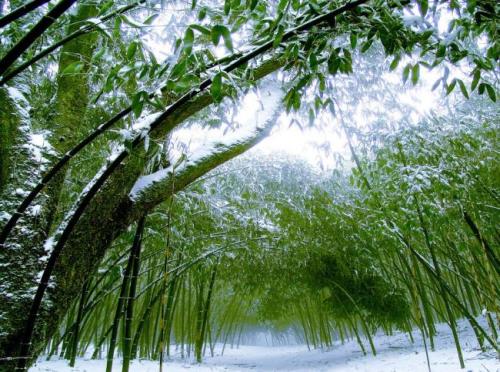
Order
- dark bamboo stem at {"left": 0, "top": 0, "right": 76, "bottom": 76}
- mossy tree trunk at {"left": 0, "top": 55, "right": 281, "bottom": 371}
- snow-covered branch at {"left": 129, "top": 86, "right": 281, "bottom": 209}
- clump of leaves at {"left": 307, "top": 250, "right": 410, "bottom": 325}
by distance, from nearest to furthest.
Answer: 1. dark bamboo stem at {"left": 0, "top": 0, "right": 76, "bottom": 76}
2. mossy tree trunk at {"left": 0, "top": 55, "right": 281, "bottom": 371}
3. snow-covered branch at {"left": 129, "top": 86, "right": 281, "bottom": 209}
4. clump of leaves at {"left": 307, "top": 250, "right": 410, "bottom": 325}

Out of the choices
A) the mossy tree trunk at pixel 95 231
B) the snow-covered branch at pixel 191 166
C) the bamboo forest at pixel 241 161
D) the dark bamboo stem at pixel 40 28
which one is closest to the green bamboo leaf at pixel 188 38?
the bamboo forest at pixel 241 161

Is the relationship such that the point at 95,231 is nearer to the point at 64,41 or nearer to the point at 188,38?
the point at 64,41

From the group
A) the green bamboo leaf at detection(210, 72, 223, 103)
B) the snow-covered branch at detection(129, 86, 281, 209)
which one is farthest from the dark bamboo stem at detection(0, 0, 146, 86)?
the snow-covered branch at detection(129, 86, 281, 209)

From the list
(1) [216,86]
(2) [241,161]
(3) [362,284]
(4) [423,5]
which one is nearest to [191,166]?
(1) [216,86]

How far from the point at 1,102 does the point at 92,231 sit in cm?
62

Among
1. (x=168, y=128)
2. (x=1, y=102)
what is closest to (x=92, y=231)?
(x=168, y=128)

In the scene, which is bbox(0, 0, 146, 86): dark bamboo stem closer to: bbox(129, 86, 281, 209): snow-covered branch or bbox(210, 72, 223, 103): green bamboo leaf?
bbox(210, 72, 223, 103): green bamboo leaf

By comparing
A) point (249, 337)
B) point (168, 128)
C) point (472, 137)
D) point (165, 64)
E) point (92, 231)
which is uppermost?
point (472, 137)

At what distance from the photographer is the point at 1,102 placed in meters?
1.32

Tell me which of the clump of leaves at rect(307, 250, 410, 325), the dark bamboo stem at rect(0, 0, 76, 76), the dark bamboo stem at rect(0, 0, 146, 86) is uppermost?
the dark bamboo stem at rect(0, 0, 146, 86)

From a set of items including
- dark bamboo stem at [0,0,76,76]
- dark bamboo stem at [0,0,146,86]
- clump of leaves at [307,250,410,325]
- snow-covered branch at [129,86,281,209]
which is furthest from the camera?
clump of leaves at [307,250,410,325]

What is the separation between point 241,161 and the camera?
4.74m

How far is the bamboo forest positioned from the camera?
35.3 inches

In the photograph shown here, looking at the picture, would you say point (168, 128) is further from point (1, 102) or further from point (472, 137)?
point (472, 137)
